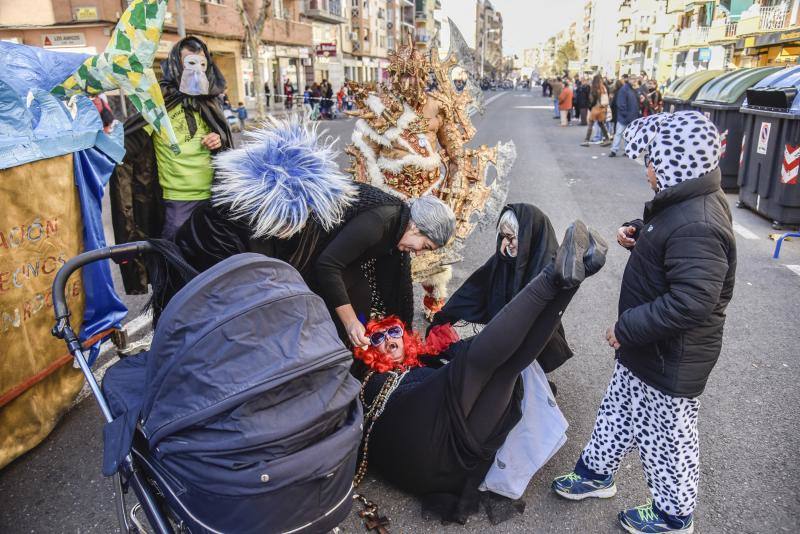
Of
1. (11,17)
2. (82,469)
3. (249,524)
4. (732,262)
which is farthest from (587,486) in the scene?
(11,17)

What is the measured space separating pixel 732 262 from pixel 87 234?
330 centimetres

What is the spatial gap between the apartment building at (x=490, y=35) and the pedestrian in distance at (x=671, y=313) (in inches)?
4904

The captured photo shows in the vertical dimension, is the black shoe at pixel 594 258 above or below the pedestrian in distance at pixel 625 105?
below

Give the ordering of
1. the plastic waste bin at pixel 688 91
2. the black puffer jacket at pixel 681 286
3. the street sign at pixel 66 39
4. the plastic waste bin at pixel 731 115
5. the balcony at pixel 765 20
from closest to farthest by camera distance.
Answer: the black puffer jacket at pixel 681 286, the plastic waste bin at pixel 731 115, the plastic waste bin at pixel 688 91, the street sign at pixel 66 39, the balcony at pixel 765 20

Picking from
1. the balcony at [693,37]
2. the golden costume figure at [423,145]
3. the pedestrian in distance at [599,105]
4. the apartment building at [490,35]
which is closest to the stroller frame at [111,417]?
the golden costume figure at [423,145]

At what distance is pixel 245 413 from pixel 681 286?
5.10 feet

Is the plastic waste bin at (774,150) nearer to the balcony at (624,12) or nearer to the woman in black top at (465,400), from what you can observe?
the woman in black top at (465,400)

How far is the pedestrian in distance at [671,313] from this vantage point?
6.59ft

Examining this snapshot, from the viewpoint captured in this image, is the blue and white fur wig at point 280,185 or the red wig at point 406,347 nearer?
the blue and white fur wig at point 280,185

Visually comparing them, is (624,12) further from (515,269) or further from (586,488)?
(586,488)

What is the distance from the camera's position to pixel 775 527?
8.07ft

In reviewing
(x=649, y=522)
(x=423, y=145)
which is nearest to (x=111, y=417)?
(x=649, y=522)

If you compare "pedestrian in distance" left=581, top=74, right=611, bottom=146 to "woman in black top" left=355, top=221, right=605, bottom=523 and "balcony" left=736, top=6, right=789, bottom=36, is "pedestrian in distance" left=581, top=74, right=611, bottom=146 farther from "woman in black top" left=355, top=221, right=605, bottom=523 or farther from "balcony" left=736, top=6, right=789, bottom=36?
"balcony" left=736, top=6, right=789, bottom=36

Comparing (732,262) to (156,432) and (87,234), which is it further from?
(87,234)
